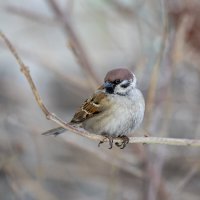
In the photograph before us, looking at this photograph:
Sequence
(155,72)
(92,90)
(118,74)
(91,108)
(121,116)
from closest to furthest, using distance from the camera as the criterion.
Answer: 1. (118,74)
2. (121,116)
3. (91,108)
4. (155,72)
5. (92,90)

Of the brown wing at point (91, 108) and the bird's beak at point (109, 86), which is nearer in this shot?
the bird's beak at point (109, 86)

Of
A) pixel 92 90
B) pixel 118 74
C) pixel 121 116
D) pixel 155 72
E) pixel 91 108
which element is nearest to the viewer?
pixel 118 74

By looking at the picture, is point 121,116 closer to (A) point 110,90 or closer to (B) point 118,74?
(A) point 110,90

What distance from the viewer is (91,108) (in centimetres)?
371

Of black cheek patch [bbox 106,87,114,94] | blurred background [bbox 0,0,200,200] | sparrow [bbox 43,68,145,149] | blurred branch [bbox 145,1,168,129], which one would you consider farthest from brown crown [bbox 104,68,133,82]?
blurred branch [bbox 145,1,168,129]

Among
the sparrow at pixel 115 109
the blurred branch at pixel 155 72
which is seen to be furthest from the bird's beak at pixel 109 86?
the blurred branch at pixel 155 72

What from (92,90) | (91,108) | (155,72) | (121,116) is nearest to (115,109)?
(121,116)

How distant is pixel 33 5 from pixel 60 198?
2729 millimetres

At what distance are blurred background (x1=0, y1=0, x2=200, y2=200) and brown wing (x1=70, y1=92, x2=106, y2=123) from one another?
0.90 feet

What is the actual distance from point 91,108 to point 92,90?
911 mm

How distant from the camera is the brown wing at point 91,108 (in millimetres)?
3674

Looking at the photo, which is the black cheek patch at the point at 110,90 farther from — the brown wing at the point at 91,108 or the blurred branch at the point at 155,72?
the blurred branch at the point at 155,72

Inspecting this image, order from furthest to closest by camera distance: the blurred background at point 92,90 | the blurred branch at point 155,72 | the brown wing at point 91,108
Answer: the blurred background at point 92,90 → the blurred branch at point 155,72 → the brown wing at point 91,108

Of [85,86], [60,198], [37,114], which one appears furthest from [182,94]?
[37,114]
